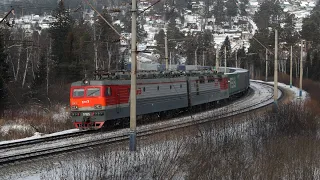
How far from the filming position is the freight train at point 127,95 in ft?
74.8

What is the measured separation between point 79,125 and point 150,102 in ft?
18.3

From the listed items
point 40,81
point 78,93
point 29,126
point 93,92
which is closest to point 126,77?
point 93,92

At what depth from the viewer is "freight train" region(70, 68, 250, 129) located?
22.8 meters

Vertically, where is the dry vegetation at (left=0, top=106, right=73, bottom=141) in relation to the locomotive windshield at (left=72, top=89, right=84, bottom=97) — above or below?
below

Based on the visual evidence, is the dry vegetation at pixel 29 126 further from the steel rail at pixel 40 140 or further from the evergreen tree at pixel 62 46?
the evergreen tree at pixel 62 46

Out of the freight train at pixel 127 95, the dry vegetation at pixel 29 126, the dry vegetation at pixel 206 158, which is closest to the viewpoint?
the dry vegetation at pixel 206 158

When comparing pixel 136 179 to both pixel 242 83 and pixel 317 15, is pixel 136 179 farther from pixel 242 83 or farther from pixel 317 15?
pixel 317 15

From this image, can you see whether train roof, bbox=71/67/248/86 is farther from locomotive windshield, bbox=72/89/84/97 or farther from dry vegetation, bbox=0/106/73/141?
dry vegetation, bbox=0/106/73/141

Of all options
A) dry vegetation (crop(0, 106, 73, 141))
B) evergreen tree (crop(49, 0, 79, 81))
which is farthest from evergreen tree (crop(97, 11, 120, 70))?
dry vegetation (crop(0, 106, 73, 141))

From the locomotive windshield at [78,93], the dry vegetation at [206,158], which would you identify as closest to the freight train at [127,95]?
the locomotive windshield at [78,93]

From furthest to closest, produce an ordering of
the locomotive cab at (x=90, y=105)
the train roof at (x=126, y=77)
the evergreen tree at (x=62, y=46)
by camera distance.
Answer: the evergreen tree at (x=62, y=46) → the train roof at (x=126, y=77) → the locomotive cab at (x=90, y=105)

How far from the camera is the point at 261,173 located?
43.3 feet

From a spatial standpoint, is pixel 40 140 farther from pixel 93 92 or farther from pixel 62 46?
pixel 62 46

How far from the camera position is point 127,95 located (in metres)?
24.8
